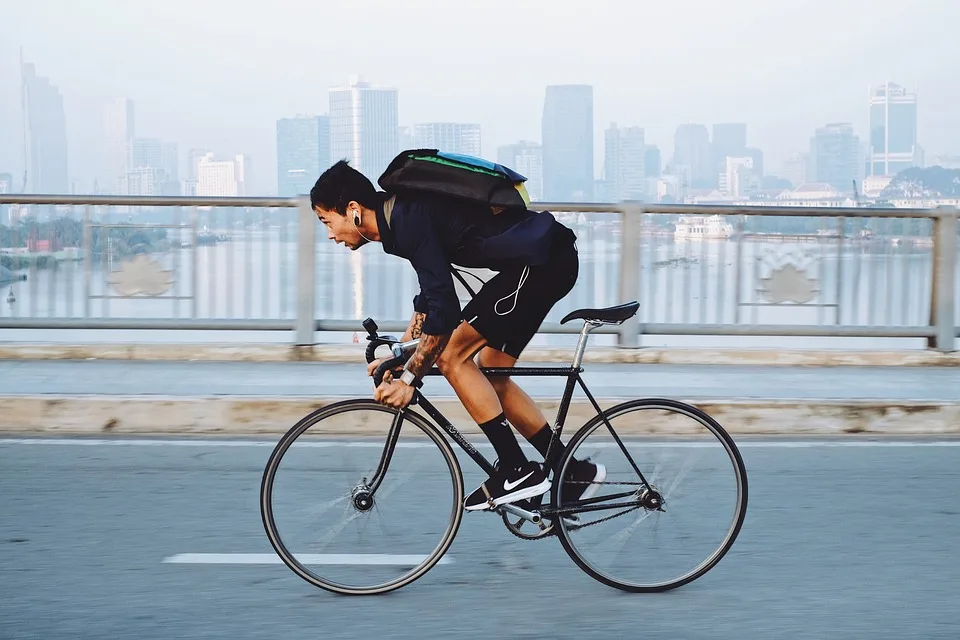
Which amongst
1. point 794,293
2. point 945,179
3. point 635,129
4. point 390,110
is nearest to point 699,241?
point 794,293

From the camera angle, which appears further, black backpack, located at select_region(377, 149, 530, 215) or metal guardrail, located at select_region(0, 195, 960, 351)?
metal guardrail, located at select_region(0, 195, 960, 351)

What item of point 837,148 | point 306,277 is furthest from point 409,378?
point 837,148

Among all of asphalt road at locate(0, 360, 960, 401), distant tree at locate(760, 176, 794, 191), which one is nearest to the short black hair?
asphalt road at locate(0, 360, 960, 401)

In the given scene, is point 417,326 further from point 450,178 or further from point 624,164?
point 624,164

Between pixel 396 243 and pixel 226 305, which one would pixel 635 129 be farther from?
pixel 396 243

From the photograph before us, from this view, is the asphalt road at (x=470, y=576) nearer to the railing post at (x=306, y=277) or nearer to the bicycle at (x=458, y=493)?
the bicycle at (x=458, y=493)

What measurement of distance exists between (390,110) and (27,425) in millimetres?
7319

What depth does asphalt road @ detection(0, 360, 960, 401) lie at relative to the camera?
26.9 feet

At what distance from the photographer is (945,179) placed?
11078mm

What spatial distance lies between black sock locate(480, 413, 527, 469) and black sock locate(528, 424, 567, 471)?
125mm

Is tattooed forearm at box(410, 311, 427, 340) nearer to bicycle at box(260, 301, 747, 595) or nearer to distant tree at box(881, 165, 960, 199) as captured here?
bicycle at box(260, 301, 747, 595)

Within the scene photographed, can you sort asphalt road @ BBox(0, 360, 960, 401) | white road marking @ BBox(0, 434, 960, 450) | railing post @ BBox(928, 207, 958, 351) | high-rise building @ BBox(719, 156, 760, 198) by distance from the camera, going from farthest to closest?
high-rise building @ BBox(719, 156, 760, 198) < railing post @ BBox(928, 207, 958, 351) < asphalt road @ BBox(0, 360, 960, 401) < white road marking @ BBox(0, 434, 960, 450)

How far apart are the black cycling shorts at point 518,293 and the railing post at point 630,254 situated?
563 cm

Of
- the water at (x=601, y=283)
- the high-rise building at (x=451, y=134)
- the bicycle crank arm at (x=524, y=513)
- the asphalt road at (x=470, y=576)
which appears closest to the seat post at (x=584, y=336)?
the bicycle crank arm at (x=524, y=513)
